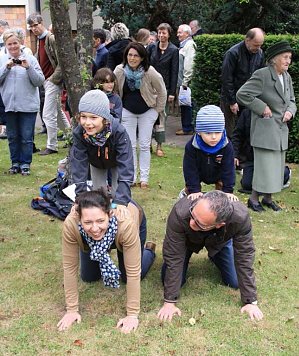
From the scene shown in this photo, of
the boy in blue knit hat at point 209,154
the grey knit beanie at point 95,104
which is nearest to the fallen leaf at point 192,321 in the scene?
the boy in blue knit hat at point 209,154

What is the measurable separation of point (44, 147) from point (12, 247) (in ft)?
13.6

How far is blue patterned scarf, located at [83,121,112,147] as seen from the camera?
150 inches

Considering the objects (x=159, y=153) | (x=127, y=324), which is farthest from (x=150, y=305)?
(x=159, y=153)

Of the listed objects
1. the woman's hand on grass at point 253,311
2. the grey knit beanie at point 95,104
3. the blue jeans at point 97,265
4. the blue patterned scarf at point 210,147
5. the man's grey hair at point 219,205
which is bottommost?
the woman's hand on grass at point 253,311

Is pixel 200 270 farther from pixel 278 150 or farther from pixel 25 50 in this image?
pixel 25 50

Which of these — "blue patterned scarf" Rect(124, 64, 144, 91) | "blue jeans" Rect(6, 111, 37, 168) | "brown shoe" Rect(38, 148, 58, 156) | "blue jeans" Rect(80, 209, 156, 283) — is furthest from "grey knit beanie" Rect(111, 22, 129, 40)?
"blue jeans" Rect(80, 209, 156, 283)

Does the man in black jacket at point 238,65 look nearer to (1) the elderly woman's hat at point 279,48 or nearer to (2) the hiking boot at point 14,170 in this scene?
(1) the elderly woman's hat at point 279,48

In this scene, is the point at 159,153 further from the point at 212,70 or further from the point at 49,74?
the point at 49,74

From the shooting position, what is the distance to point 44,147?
8.71 metres

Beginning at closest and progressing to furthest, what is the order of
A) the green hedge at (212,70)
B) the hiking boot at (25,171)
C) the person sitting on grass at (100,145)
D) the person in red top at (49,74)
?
1. the person sitting on grass at (100,145)
2. the hiking boot at (25,171)
3. the green hedge at (212,70)
4. the person in red top at (49,74)

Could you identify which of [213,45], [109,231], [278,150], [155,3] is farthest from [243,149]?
[155,3]

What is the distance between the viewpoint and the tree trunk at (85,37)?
5555 millimetres

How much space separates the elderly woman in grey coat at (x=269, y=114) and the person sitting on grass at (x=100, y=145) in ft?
6.59

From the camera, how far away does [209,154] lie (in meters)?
4.08
